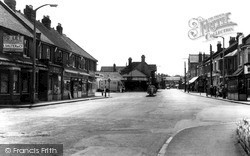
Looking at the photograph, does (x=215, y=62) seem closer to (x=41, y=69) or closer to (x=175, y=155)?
(x=41, y=69)

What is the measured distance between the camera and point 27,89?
2934 cm

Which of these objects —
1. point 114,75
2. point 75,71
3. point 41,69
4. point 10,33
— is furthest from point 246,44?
point 114,75

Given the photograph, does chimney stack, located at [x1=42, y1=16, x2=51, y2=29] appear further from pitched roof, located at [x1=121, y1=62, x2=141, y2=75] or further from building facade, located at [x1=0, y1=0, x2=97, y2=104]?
pitched roof, located at [x1=121, y1=62, x2=141, y2=75]

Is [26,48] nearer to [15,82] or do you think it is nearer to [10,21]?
[10,21]

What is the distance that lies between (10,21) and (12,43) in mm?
4369

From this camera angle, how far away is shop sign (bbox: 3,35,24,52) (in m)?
24.2

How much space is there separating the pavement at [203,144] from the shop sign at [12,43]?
17.2m

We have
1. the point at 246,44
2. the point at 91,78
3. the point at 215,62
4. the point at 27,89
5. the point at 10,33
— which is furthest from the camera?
the point at 215,62

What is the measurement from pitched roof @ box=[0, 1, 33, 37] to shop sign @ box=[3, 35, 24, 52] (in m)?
1.46

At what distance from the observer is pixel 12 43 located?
24391mm

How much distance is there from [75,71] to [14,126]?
97.1ft

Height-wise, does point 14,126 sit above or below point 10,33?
below

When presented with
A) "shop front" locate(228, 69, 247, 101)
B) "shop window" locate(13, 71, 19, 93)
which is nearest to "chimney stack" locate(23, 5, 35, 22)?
"shop window" locate(13, 71, 19, 93)

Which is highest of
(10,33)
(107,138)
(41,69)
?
(10,33)
